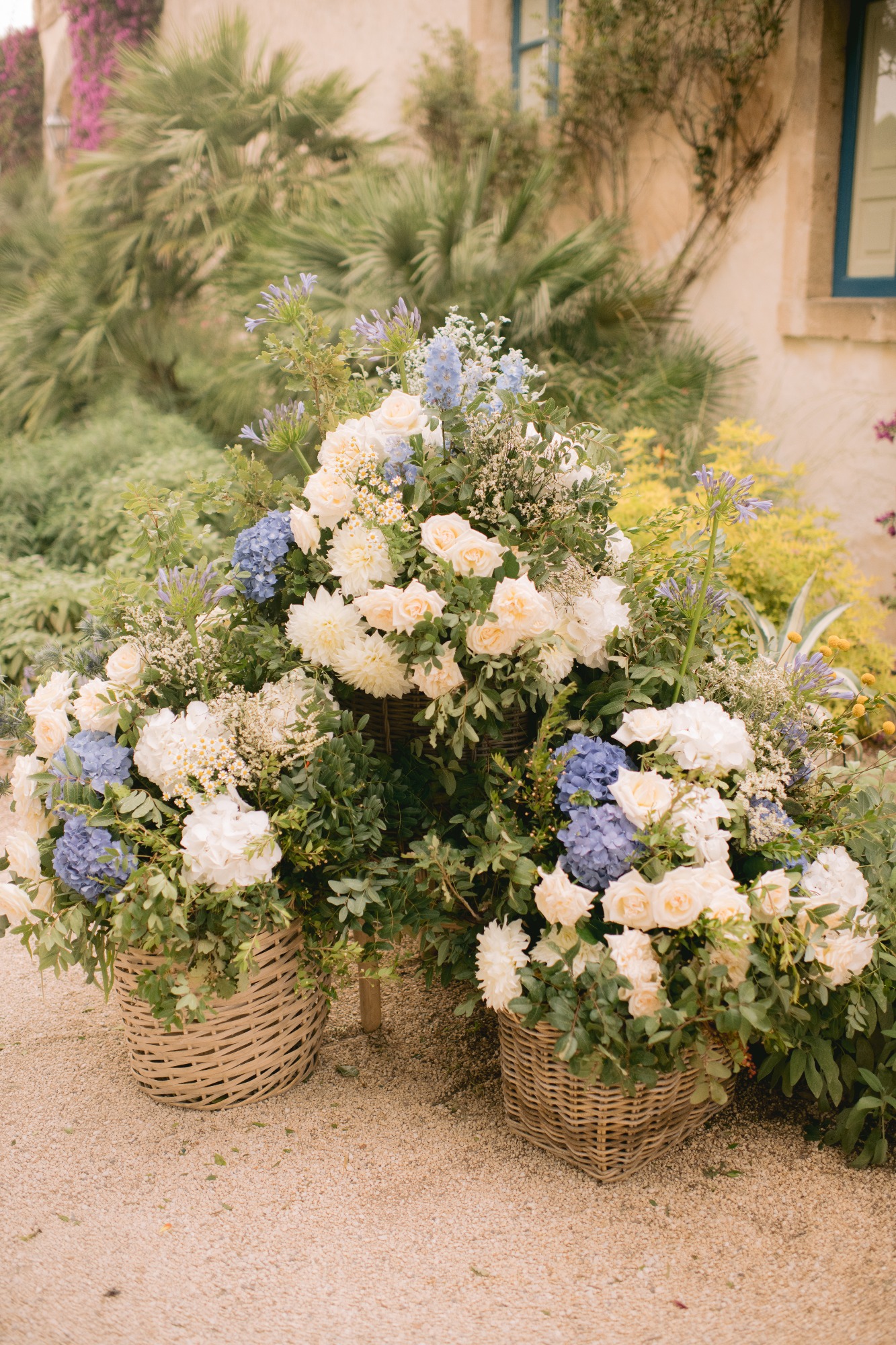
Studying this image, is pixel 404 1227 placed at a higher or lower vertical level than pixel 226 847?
lower

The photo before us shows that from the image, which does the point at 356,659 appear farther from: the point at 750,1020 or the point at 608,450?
the point at 750,1020

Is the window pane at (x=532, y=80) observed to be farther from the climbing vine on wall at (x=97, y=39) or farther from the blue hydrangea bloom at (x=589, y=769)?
the blue hydrangea bloom at (x=589, y=769)

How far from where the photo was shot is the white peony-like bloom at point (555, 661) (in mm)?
1819

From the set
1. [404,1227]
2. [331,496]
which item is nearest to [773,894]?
[404,1227]

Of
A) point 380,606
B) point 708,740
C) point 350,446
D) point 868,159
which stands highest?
point 868,159

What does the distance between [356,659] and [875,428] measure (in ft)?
10.9

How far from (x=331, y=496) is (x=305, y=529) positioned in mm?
95

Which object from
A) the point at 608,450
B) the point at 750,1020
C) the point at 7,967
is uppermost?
the point at 608,450

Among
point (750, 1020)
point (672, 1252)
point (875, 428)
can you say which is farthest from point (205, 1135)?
point (875, 428)

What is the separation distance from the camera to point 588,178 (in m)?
5.96

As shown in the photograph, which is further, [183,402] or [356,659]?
[183,402]

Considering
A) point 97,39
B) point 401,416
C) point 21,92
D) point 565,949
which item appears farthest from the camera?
point 21,92

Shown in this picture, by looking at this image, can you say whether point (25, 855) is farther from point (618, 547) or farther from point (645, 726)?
point (618, 547)

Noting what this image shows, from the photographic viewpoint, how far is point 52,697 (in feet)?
6.46
